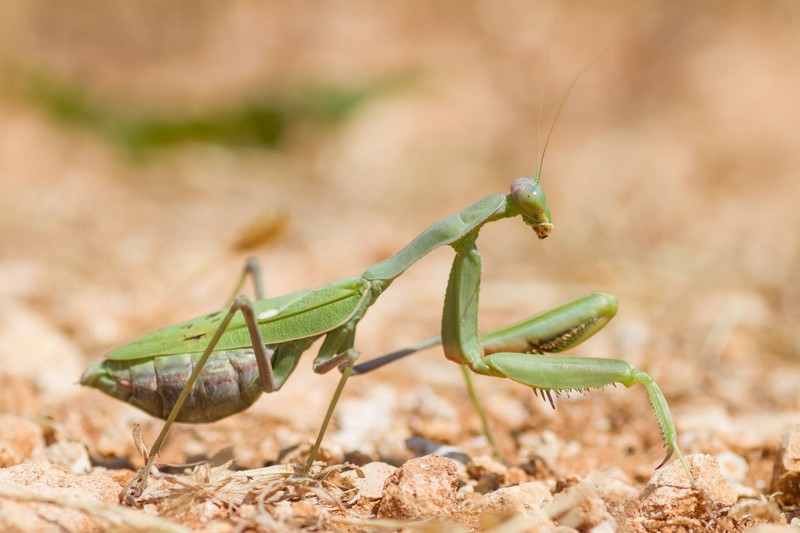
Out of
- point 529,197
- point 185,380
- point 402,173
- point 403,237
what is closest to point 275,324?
point 185,380

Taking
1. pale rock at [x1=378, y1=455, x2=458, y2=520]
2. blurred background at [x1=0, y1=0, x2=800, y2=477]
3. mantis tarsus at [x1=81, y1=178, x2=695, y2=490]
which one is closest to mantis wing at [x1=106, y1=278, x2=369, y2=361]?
mantis tarsus at [x1=81, y1=178, x2=695, y2=490]

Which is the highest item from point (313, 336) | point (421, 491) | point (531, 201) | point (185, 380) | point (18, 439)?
point (531, 201)

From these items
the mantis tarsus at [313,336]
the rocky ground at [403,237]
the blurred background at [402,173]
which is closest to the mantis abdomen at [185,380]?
the mantis tarsus at [313,336]

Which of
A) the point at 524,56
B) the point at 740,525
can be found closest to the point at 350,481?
the point at 740,525

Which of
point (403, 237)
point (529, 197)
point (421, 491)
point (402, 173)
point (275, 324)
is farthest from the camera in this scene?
point (402, 173)

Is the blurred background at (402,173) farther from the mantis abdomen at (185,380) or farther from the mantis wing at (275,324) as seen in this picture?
the mantis wing at (275,324)

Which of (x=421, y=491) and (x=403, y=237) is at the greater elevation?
(x=403, y=237)

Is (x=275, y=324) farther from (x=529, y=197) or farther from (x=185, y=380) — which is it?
(x=529, y=197)
